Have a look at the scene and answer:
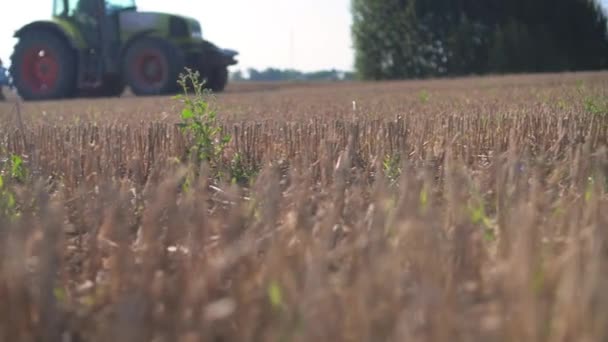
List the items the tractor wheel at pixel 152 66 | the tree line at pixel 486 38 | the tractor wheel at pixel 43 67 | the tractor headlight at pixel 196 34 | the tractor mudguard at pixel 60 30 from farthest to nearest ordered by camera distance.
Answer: the tree line at pixel 486 38
the tractor headlight at pixel 196 34
the tractor wheel at pixel 43 67
the tractor wheel at pixel 152 66
the tractor mudguard at pixel 60 30

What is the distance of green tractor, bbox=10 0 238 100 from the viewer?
457 inches

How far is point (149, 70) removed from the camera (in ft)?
40.3

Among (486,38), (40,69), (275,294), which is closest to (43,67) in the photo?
(40,69)

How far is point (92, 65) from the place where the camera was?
1177 cm

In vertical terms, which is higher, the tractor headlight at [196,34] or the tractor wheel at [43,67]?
the tractor headlight at [196,34]

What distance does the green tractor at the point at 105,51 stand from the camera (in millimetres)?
11617

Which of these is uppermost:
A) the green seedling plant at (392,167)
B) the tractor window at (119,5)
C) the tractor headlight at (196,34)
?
the tractor window at (119,5)

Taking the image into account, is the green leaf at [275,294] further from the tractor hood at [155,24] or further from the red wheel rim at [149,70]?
the tractor hood at [155,24]

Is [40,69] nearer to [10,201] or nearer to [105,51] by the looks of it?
[105,51]

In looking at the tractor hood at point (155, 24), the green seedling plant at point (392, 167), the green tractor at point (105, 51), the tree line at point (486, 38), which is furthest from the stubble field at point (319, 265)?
the tree line at point (486, 38)

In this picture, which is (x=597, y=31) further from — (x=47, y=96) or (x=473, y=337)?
(x=473, y=337)

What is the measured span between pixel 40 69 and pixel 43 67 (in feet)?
0.45

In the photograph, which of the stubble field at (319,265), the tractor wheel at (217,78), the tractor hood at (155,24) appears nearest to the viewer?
the stubble field at (319,265)

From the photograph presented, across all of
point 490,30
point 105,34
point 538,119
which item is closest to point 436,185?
point 538,119
